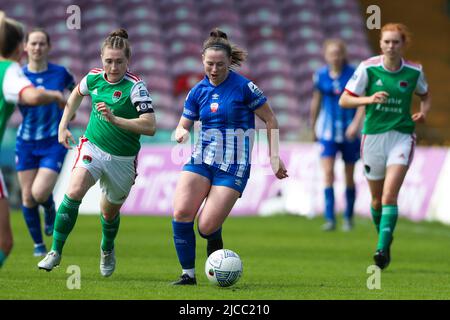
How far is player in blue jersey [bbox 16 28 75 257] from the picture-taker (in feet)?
36.9

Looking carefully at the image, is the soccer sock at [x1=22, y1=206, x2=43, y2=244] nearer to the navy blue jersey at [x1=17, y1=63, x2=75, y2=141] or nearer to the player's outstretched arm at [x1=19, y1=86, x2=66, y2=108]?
the navy blue jersey at [x1=17, y1=63, x2=75, y2=141]

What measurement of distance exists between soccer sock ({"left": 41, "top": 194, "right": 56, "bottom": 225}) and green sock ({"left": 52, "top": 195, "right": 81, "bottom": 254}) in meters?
2.85

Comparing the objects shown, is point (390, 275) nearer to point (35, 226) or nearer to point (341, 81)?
point (35, 226)

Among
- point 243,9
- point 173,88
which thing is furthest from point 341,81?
point 243,9

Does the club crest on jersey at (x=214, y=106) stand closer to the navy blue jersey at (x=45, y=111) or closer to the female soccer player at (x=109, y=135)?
the female soccer player at (x=109, y=135)

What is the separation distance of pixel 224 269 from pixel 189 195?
2.21 ft

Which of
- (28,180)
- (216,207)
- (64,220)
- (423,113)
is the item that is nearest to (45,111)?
(28,180)

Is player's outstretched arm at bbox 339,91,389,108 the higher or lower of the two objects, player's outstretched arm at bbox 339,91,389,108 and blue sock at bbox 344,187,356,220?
the higher

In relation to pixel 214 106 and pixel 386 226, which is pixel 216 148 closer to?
pixel 214 106

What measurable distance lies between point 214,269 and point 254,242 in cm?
558

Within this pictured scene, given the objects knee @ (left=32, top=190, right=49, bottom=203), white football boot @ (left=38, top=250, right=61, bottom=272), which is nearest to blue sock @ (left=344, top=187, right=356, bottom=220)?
knee @ (left=32, top=190, right=49, bottom=203)

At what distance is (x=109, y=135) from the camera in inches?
344

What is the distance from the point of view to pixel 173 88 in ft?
85.1

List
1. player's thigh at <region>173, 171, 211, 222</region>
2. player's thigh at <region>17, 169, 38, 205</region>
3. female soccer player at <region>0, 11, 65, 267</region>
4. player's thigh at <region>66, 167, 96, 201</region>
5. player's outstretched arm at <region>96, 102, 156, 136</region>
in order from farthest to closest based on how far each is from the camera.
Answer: player's thigh at <region>17, 169, 38, 205</region> → player's thigh at <region>66, 167, 96, 201</region> → player's thigh at <region>173, 171, 211, 222</region> → player's outstretched arm at <region>96, 102, 156, 136</region> → female soccer player at <region>0, 11, 65, 267</region>
